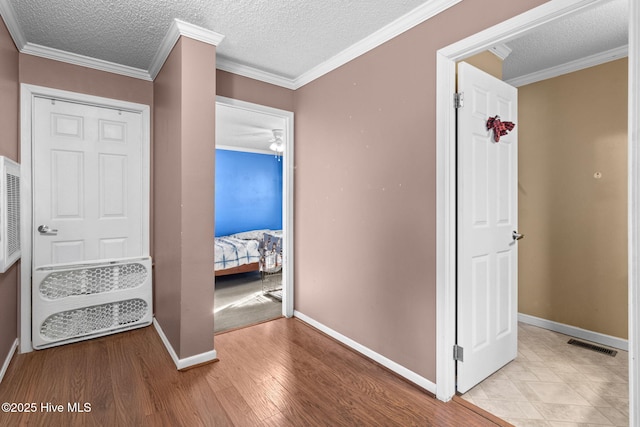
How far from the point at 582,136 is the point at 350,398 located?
2988 mm

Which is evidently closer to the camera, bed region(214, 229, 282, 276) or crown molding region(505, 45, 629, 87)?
crown molding region(505, 45, 629, 87)

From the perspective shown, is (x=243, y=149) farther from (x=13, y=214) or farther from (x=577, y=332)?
(x=577, y=332)

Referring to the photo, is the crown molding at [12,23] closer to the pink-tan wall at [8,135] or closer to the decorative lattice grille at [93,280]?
the pink-tan wall at [8,135]

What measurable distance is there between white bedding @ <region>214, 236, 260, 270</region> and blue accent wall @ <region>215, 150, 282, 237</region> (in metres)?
1.21

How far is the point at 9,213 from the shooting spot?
6.79ft

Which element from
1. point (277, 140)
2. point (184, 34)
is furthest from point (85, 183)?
point (277, 140)

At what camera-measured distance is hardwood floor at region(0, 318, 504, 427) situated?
5.72ft

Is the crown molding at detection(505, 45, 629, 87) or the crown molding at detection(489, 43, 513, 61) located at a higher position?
the crown molding at detection(505, 45, 629, 87)

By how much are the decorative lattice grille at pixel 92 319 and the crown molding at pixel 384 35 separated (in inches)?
109

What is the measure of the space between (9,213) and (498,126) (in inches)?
131

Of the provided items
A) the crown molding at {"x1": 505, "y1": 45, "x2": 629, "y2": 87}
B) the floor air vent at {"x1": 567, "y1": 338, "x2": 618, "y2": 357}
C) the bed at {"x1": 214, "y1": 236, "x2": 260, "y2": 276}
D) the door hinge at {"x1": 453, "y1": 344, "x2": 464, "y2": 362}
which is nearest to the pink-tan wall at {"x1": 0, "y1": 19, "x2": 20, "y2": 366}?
the bed at {"x1": 214, "y1": 236, "x2": 260, "y2": 276}

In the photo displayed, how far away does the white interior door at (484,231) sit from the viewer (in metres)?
1.95

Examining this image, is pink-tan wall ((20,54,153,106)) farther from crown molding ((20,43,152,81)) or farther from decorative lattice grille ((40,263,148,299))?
decorative lattice grille ((40,263,148,299))

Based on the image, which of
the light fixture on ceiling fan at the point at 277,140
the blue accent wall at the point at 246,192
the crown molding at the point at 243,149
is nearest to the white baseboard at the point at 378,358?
the light fixture on ceiling fan at the point at 277,140
